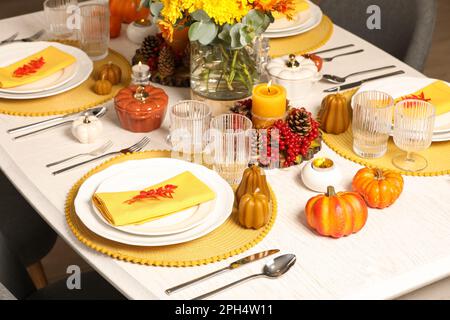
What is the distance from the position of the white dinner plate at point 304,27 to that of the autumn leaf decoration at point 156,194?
2.68 ft

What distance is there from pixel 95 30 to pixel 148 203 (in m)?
0.81

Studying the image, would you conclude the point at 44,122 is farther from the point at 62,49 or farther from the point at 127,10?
the point at 127,10

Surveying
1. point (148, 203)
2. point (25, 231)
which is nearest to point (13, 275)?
point (25, 231)

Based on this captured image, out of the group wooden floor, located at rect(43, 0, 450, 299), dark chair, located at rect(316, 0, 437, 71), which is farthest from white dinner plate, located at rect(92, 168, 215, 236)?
dark chair, located at rect(316, 0, 437, 71)

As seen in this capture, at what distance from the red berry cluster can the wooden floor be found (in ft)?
1.37

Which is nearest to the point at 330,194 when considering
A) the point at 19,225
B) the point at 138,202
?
the point at 138,202

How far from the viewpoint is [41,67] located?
2.25 metres

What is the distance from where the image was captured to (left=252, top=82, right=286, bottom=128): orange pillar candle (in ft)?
6.13

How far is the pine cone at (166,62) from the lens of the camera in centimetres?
218

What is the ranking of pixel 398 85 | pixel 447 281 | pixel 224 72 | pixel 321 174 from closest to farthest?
pixel 447 281 < pixel 321 174 < pixel 224 72 < pixel 398 85

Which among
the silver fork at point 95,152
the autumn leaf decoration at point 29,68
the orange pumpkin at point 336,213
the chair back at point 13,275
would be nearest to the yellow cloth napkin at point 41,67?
the autumn leaf decoration at point 29,68

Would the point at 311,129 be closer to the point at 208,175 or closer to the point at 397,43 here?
the point at 208,175

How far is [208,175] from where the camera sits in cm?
179

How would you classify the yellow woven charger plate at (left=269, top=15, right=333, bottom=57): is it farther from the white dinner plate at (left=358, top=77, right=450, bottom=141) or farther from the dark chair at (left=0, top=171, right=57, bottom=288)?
the dark chair at (left=0, top=171, right=57, bottom=288)
